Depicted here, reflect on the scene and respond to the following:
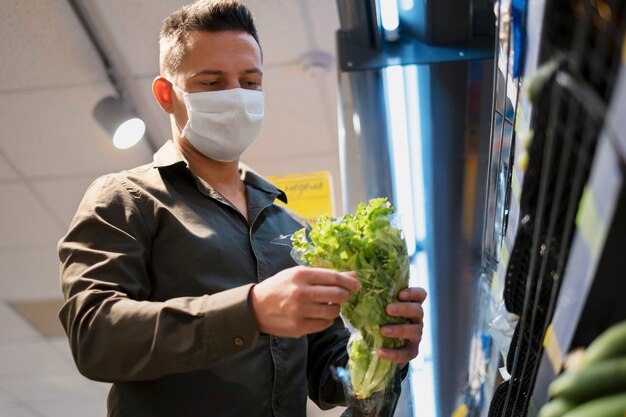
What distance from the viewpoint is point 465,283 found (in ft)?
8.37

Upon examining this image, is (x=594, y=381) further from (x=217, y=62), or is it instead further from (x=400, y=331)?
(x=217, y=62)

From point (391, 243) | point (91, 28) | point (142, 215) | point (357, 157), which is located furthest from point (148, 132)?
point (391, 243)

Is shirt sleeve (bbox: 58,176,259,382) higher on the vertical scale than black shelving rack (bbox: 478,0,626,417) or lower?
lower

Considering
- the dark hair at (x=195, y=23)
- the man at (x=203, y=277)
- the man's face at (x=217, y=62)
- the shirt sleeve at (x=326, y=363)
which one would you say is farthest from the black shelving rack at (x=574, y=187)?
the dark hair at (x=195, y=23)

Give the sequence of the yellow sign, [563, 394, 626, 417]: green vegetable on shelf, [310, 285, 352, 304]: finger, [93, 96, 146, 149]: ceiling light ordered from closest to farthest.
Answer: [563, 394, 626, 417]: green vegetable on shelf → [310, 285, 352, 304]: finger → [93, 96, 146, 149]: ceiling light → the yellow sign

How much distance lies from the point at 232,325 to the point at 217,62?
87 centimetres

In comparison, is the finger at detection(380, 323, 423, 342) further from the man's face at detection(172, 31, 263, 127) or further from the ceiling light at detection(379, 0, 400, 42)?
the ceiling light at detection(379, 0, 400, 42)

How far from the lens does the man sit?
1.37m

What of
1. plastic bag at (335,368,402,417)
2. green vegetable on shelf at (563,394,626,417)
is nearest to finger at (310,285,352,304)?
plastic bag at (335,368,402,417)

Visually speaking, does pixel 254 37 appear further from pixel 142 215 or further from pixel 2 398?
pixel 2 398

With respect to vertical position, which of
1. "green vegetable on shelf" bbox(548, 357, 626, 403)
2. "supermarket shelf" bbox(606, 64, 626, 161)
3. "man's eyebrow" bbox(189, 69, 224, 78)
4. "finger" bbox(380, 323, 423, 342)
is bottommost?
"finger" bbox(380, 323, 423, 342)

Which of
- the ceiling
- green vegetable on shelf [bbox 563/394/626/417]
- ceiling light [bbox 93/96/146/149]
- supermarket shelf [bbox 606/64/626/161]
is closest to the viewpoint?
supermarket shelf [bbox 606/64/626/161]

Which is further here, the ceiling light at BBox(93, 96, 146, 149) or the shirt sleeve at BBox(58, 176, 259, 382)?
the ceiling light at BBox(93, 96, 146, 149)

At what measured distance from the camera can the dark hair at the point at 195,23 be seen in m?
2.06
